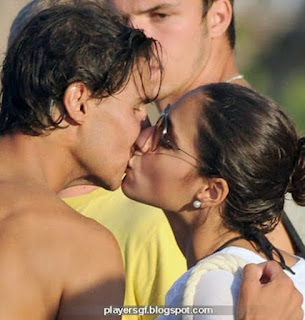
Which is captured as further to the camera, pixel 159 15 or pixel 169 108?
pixel 159 15

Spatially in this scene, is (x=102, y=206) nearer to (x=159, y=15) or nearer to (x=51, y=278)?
(x=159, y=15)

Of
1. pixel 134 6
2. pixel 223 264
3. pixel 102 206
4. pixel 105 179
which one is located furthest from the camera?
pixel 134 6

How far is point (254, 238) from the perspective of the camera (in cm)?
328

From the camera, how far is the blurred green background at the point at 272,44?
328 inches

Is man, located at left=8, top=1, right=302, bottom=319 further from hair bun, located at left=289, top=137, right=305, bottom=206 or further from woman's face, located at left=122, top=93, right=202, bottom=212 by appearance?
hair bun, located at left=289, top=137, right=305, bottom=206

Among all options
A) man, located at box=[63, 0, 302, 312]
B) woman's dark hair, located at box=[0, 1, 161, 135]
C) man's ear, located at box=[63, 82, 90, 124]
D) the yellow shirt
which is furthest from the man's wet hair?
man's ear, located at box=[63, 82, 90, 124]

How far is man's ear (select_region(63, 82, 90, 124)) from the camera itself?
3.16 metres

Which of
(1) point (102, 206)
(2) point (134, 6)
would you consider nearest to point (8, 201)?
(1) point (102, 206)

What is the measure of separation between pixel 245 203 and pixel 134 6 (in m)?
1.70

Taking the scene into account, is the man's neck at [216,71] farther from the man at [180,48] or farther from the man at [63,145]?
the man at [63,145]

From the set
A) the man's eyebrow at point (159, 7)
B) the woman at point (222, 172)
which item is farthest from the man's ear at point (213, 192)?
the man's eyebrow at point (159, 7)

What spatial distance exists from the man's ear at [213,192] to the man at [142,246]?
2.31 feet

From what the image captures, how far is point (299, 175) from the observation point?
3.38 metres

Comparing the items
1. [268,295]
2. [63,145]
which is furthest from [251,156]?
[63,145]
